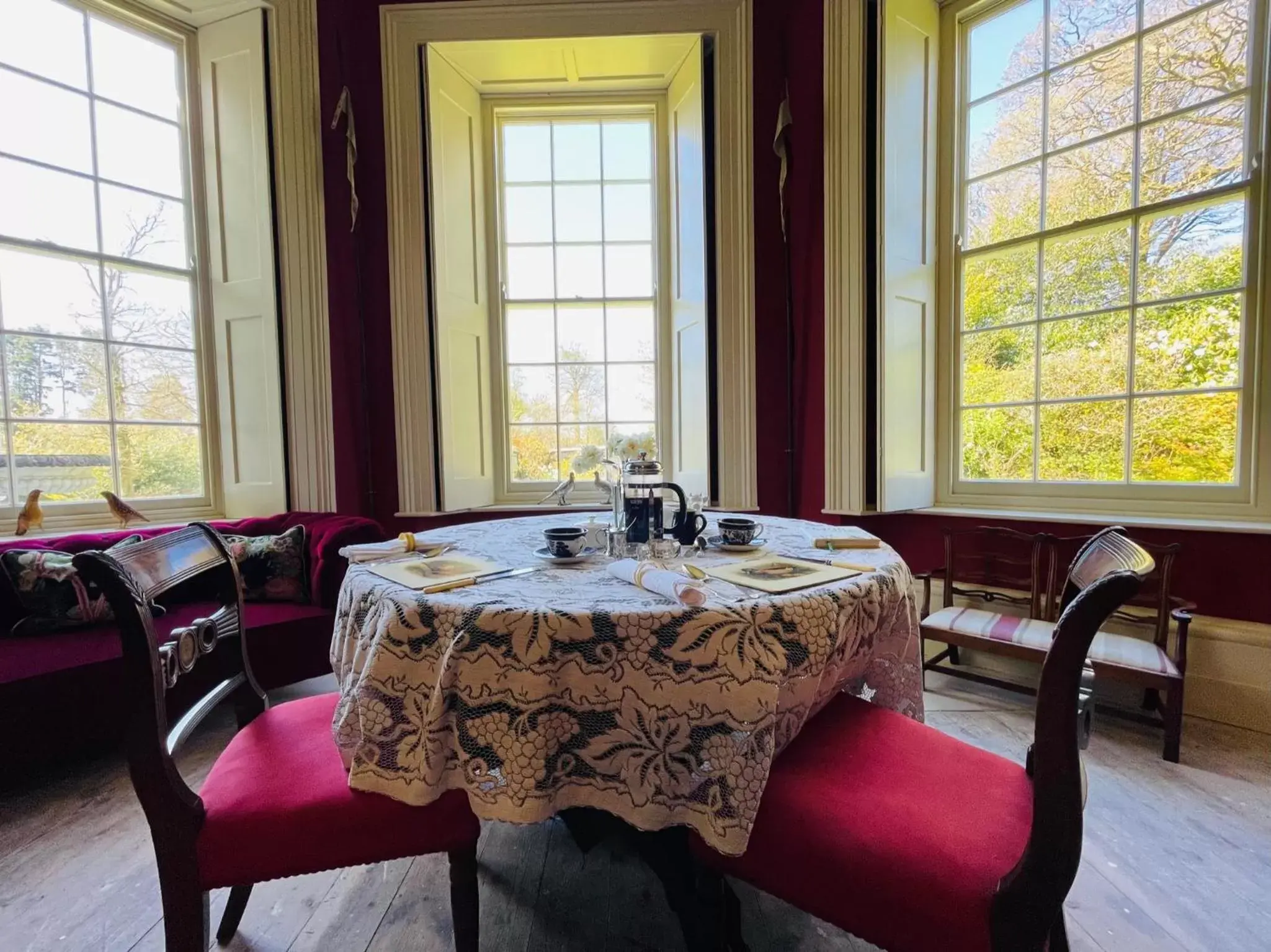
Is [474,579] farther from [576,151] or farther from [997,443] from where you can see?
[576,151]

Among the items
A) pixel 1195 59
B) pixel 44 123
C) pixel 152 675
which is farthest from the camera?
pixel 44 123

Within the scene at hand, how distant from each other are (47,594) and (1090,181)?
435 cm

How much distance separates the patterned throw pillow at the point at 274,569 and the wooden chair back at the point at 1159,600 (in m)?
2.93

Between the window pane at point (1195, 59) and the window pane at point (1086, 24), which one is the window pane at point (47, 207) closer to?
the window pane at point (1086, 24)

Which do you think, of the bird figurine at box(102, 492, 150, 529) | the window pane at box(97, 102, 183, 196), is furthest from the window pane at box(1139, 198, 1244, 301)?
the window pane at box(97, 102, 183, 196)

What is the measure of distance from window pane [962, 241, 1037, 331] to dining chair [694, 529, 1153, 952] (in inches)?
79.8

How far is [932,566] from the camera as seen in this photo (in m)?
2.50

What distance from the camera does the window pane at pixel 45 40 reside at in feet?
7.48

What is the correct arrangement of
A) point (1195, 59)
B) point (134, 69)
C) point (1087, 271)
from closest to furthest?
point (1195, 59) → point (1087, 271) → point (134, 69)

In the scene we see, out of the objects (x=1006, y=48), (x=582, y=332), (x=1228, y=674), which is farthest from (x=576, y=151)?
(x=1228, y=674)

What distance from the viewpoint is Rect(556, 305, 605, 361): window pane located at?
3016mm

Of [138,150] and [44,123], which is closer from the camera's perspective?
[44,123]

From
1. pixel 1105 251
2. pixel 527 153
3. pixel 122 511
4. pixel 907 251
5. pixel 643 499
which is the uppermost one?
pixel 527 153

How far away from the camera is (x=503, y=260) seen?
302 cm
